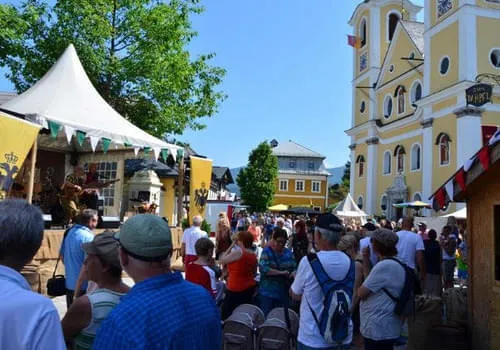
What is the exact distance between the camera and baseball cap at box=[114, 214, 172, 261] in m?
2.07

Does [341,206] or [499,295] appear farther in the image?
[341,206]

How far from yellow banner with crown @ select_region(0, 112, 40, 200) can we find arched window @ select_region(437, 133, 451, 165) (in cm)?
2814

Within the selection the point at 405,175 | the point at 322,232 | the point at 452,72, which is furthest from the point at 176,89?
the point at 405,175

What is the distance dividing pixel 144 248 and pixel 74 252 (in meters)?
4.00

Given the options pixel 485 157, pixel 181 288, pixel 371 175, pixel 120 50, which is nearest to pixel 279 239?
pixel 485 157

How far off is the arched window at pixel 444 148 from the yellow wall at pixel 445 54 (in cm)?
326

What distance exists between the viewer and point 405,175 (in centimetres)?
3659

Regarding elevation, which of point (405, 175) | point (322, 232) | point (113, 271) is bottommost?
point (113, 271)

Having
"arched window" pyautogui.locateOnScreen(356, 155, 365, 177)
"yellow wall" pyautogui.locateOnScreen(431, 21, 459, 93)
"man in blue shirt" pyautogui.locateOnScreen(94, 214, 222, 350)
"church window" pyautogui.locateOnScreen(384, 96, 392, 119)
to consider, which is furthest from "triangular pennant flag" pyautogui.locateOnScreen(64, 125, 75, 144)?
"arched window" pyautogui.locateOnScreen(356, 155, 365, 177)

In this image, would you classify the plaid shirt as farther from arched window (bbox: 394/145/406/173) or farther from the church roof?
the church roof

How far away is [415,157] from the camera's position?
36094mm

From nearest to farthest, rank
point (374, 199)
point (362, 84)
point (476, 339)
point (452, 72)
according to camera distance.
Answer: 1. point (476, 339)
2. point (452, 72)
3. point (374, 199)
4. point (362, 84)

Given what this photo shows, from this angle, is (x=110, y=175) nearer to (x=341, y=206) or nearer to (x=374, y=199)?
(x=341, y=206)

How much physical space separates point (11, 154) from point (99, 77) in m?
10.8
